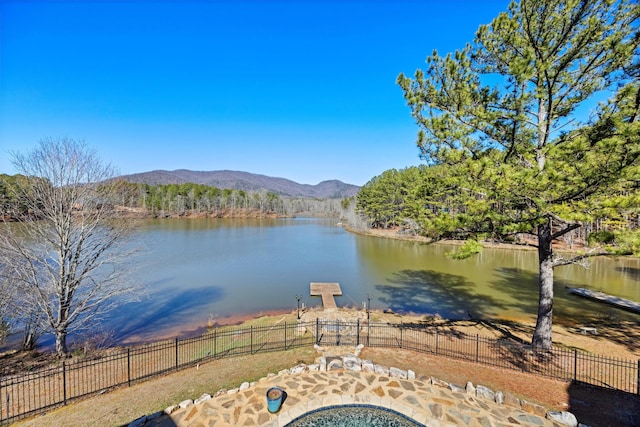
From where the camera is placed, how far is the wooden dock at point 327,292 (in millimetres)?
17266

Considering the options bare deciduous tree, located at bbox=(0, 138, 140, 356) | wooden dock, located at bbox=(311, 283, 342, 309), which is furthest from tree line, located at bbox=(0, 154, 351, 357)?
wooden dock, located at bbox=(311, 283, 342, 309)

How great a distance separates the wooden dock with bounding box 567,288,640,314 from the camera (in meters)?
16.5

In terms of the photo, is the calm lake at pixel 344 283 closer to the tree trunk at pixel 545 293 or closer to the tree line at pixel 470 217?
the tree trunk at pixel 545 293

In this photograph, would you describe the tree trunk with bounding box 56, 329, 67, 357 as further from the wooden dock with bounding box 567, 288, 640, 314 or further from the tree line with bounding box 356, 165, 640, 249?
the wooden dock with bounding box 567, 288, 640, 314

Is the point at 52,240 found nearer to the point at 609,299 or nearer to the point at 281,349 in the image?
the point at 281,349

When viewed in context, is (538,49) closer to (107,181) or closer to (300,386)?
(300,386)

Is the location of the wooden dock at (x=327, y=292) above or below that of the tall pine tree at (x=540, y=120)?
below

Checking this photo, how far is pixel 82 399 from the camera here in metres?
7.41

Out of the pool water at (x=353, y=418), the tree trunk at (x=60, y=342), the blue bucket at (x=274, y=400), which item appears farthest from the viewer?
the tree trunk at (x=60, y=342)

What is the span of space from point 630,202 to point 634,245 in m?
1.28

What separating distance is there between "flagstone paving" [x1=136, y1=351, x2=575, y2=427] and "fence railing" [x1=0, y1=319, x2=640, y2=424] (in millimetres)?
2069

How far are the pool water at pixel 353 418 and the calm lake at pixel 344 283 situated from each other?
9.52 m

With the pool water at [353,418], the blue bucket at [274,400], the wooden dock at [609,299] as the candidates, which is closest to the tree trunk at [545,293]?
the pool water at [353,418]

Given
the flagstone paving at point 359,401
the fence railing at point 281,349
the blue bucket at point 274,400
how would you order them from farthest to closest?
the fence railing at point 281,349, the blue bucket at point 274,400, the flagstone paving at point 359,401
